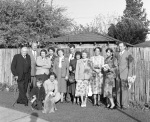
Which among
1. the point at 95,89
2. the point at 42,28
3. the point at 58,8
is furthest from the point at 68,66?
the point at 58,8

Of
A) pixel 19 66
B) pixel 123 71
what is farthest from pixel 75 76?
pixel 19 66

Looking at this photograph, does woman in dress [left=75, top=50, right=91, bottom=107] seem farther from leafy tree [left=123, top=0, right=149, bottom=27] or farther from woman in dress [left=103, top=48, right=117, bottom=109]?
leafy tree [left=123, top=0, right=149, bottom=27]

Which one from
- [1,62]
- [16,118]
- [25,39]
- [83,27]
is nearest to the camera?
[16,118]

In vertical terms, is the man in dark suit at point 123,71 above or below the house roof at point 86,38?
below

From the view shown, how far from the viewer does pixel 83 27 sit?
145 feet

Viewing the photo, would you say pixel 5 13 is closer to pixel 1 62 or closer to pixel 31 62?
pixel 1 62

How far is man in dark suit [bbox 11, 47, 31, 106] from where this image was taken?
271 inches

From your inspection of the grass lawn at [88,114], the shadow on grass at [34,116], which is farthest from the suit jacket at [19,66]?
the shadow on grass at [34,116]

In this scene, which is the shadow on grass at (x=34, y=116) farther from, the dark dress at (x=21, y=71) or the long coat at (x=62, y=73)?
the long coat at (x=62, y=73)

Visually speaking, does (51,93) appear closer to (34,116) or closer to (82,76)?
(34,116)

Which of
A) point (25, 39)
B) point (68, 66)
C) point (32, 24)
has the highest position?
point (32, 24)

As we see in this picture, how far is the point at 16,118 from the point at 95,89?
253 cm

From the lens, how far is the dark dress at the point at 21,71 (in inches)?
271

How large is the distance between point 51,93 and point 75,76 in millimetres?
1000
